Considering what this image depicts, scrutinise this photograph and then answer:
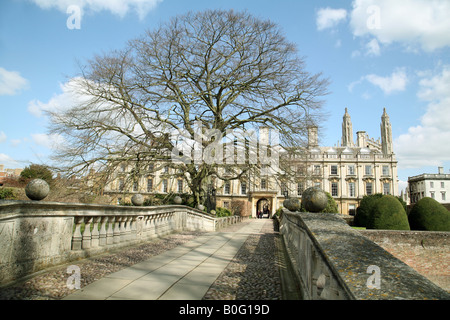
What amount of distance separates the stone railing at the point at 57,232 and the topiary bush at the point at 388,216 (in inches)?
469

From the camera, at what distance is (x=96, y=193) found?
14.4m

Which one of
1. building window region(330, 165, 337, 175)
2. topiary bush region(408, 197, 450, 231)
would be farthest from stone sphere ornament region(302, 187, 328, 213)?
building window region(330, 165, 337, 175)

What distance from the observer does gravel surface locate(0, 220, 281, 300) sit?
150 inches

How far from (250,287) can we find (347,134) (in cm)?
6728

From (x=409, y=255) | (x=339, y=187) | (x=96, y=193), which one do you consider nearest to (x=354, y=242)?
(x=409, y=255)

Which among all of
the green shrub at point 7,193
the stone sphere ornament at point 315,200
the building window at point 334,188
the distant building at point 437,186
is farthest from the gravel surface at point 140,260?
the distant building at point 437,186

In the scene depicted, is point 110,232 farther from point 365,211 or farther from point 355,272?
point 365,211

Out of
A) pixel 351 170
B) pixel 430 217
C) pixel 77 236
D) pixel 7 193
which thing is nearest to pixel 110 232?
pixel 77 236

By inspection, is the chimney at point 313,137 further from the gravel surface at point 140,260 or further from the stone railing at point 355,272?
the stone railing at point 355,272

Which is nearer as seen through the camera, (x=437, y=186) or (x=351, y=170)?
(x=351, y=170)

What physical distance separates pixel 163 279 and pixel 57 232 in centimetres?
209

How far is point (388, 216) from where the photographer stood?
48.5ft

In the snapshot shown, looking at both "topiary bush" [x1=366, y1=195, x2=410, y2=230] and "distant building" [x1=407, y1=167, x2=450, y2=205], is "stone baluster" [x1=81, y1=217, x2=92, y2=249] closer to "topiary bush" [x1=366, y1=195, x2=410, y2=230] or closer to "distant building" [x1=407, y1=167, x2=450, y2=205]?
"topiary bush" [x1=366, y1=195, x2=410, y2=230]

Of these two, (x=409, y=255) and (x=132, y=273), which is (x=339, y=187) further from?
(x=132, y=273)
